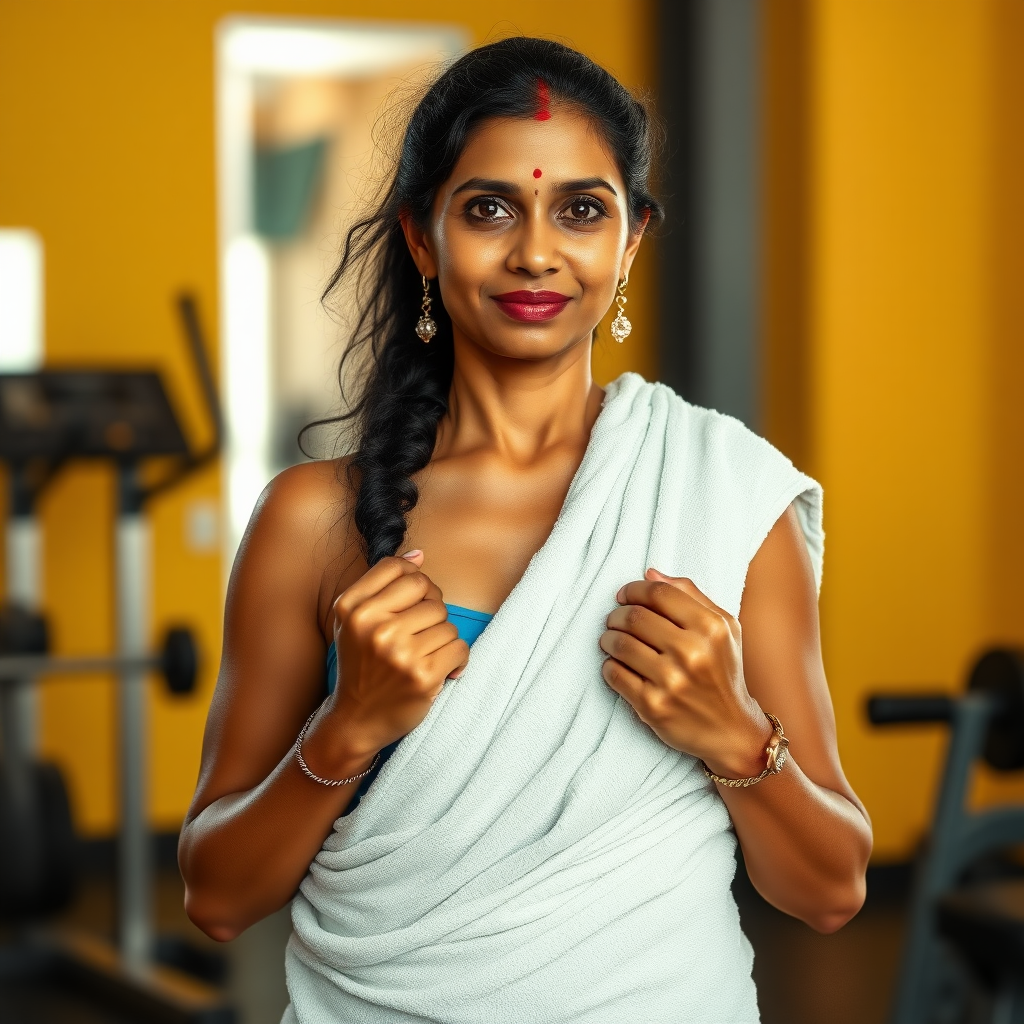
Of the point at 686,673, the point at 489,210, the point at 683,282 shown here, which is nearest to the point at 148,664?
the point at 683,282

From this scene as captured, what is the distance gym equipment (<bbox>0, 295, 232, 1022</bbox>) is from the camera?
3.67 m

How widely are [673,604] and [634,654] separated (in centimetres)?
5

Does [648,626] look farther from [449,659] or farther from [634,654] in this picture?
[449,659]

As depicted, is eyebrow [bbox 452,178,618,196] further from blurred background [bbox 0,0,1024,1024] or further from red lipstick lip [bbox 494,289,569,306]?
blurred background [bbox 0,0,1024,1024]

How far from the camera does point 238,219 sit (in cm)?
Result: 499

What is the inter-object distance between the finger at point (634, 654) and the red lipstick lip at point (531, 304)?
0.84ft

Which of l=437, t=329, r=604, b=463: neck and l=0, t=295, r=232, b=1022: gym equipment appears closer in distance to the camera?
l=437, t=329, r=604, b=463: neck

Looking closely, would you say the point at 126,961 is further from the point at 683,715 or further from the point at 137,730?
the point at 683,715

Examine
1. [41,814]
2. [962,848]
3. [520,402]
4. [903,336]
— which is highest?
[903,336]

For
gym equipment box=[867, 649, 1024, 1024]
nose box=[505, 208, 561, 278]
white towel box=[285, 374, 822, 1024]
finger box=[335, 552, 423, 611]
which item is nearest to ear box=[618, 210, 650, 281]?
nose box=[505, 208, 561, 278]

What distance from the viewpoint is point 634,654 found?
1049 millimetres

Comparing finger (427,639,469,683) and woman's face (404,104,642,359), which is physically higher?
woman's face (404,104,642,359)

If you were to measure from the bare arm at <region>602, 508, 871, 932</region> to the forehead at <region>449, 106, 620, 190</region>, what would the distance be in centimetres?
33

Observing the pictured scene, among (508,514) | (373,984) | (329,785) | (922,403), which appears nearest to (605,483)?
(508,514)
